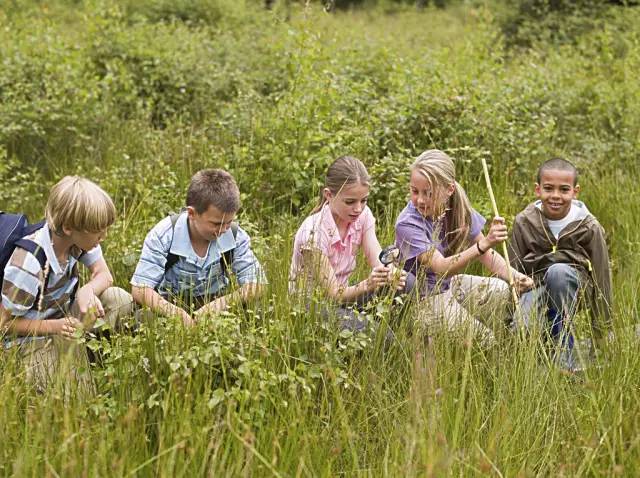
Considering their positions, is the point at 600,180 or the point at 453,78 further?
the point at 453,78

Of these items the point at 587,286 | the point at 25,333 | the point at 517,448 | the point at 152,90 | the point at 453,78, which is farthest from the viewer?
the point at 152,90

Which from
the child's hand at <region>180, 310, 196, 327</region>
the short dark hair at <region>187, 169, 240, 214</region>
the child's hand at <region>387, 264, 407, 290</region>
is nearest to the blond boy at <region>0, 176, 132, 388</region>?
the child's hand at <region>180, 310, 196, 327</region>

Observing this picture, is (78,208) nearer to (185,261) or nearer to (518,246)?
(185,261)

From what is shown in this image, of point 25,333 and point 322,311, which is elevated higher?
point 322,311

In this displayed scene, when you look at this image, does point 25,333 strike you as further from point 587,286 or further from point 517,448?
point 587,286

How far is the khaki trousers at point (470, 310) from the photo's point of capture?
141 inches

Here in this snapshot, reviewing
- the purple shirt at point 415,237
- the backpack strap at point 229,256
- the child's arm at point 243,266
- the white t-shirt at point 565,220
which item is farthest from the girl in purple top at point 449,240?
the backpack strap at point 229,256

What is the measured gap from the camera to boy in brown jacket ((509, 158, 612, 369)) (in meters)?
4.43

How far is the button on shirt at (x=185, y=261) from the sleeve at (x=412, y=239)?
0.80m

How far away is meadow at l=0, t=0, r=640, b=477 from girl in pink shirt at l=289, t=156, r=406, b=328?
237 mm

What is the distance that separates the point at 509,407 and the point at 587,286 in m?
1.58

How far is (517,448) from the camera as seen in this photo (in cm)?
301

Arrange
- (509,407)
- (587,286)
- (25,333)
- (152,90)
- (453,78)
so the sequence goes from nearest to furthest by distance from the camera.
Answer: (509,407) → (25,333) → (587,286) → (453,78) → (152,90)

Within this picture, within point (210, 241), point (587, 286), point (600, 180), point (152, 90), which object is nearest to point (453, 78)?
point (600, 180)
